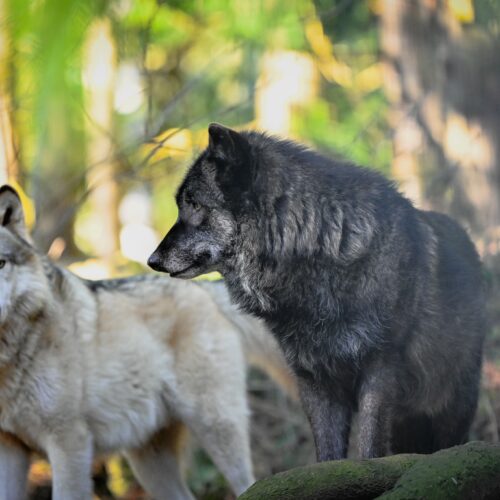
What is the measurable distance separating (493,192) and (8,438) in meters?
5.18

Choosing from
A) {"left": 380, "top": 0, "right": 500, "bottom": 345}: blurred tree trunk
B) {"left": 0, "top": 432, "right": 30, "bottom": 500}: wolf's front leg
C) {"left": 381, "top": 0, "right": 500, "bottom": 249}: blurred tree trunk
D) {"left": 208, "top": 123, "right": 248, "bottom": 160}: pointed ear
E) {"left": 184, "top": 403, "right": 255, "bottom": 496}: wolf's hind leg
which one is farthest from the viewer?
{"left": 381, "top": 0, "right": 500, "bottom": 249}: blurred tree trunk

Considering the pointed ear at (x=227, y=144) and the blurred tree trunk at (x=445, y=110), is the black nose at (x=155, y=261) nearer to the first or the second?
the pointed ear at (x=227, y=144)

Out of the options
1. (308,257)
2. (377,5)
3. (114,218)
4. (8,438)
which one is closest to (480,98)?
(377,5)

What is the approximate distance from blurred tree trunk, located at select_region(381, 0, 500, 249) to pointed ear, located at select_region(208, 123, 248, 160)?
3650 millimetres

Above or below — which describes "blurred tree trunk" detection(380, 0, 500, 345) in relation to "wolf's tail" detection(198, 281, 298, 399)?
above

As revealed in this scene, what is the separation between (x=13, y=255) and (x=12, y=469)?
143 centimetres

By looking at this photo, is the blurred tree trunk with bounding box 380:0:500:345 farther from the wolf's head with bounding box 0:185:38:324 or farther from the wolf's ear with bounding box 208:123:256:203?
the wolf's head with bounding box 0:185:38:324

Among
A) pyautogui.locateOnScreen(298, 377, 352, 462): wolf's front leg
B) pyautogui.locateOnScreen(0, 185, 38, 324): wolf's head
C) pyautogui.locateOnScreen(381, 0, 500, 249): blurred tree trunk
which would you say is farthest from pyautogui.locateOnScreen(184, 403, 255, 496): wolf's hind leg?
pyautogui.locateOnScreen(381, 0, 500, 249): blurred tree trunk

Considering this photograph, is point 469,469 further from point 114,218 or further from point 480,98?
point 114,218

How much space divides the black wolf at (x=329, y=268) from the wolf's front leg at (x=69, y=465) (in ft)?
5.50

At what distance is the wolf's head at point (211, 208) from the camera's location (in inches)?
145

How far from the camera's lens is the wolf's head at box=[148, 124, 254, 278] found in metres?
3.69

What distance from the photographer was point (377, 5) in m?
10.3

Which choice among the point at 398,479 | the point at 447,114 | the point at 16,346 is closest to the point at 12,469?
the point at 16,346
